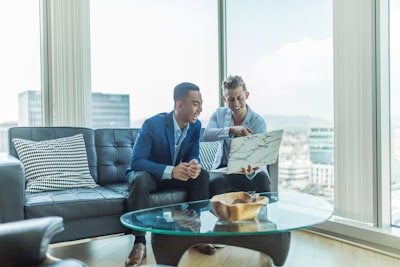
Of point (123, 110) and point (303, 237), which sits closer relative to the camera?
point (303, 237)

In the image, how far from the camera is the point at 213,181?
7.59 ft

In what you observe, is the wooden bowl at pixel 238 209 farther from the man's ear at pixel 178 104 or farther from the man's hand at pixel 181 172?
the man's ear at pixel 178 104

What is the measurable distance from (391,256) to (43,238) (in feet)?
6.61

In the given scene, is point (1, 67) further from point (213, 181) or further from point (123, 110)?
point (213, 181)

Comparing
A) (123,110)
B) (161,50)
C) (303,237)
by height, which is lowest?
(303,237)

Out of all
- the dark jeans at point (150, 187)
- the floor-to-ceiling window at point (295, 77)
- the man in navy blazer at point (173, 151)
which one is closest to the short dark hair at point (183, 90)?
the man in navy blazer at point (173, 151)

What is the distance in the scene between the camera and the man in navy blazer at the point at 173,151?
6.86 feet

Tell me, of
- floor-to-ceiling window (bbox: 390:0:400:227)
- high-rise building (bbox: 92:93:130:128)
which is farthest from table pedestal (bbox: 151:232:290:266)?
high-rise building (bbox: 92:93:130:128)

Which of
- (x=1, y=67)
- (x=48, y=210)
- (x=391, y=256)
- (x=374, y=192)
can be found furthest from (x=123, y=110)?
(x=391, y=256)

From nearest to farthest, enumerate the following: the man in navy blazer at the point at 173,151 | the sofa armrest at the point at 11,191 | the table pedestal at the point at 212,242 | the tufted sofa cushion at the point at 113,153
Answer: the table pedestal at the point at 212,242
the sofa armrest at the point at 11,191
the man in navy blazer at the point at 173,151
the tufted sofa cushion at the point at 113,153

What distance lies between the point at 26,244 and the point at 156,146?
51.5 inches

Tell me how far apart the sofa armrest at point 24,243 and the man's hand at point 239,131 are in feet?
4.76

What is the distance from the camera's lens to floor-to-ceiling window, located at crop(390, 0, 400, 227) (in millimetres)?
2305

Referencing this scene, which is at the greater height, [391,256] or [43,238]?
[43,238]
